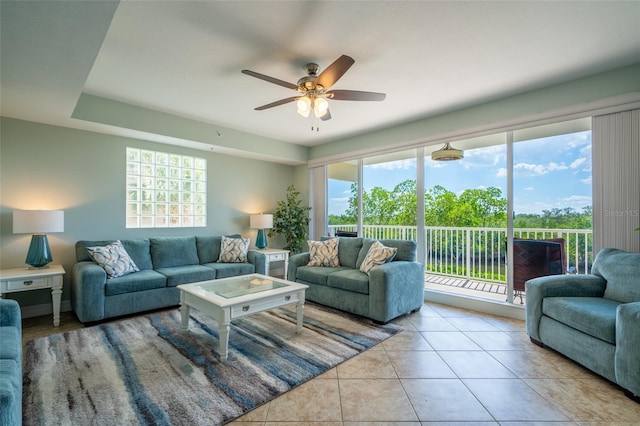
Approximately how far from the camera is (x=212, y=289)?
9.42ft

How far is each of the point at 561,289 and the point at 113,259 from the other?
4.59 m

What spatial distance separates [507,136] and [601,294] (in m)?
1.90

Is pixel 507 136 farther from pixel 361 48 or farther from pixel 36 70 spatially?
pixel 36 70

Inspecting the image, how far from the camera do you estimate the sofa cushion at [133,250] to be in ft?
11.7

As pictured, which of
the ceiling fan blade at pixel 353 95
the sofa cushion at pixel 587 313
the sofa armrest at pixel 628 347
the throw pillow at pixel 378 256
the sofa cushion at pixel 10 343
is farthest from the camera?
the throw pillow at pixel 378 256

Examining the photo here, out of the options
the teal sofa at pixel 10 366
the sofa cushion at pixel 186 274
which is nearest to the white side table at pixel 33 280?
the sofa cushion at pixel 186 274

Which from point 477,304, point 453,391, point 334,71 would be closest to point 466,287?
point 477,304

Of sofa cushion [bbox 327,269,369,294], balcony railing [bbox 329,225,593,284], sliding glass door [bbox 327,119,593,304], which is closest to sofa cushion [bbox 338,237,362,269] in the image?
sofa cushion [bbox 327,269,369,294]

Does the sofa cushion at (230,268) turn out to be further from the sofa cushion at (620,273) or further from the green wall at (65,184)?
the sofa cushion at (620,273)

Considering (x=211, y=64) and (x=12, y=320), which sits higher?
(x=211, y=64)

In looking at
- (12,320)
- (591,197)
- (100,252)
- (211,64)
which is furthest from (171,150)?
(591,197)

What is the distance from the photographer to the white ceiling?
75.7 inches

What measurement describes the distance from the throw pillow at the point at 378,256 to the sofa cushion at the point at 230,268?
1.73 metres

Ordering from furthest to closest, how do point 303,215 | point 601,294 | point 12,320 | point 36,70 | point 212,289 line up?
point 303,215 → point 212,289 → point 601,294 → point 36,70 → point 12,320
